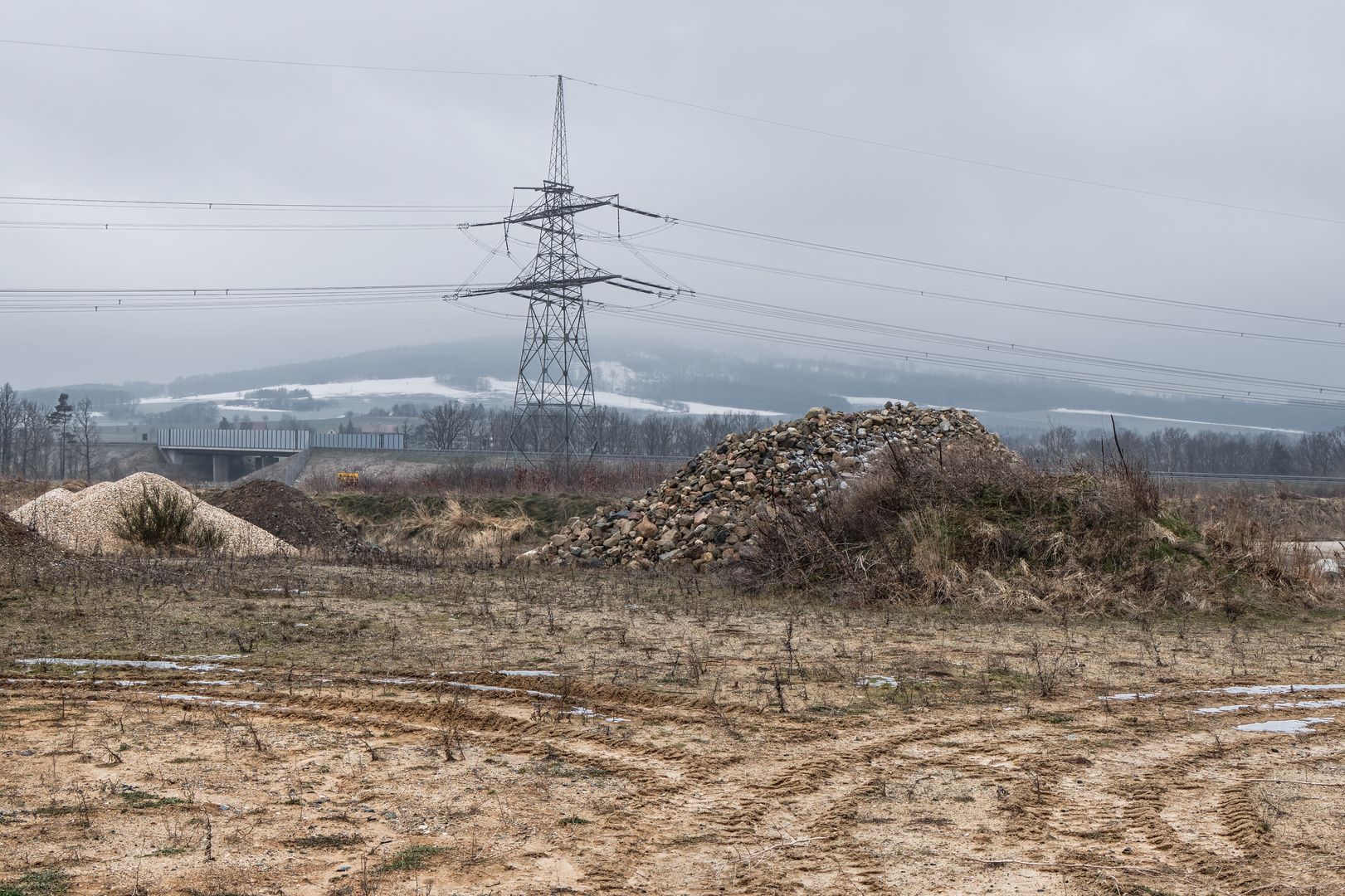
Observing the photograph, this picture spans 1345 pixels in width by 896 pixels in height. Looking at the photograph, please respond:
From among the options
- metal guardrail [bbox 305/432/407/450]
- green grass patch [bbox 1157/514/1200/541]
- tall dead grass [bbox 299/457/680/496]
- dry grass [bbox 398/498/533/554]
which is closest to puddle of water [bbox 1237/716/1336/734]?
green grass patch [bbox 1157/514/1200/541]

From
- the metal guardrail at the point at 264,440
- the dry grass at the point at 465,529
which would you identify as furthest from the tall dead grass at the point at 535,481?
the metal guardrail at the point at 264,440

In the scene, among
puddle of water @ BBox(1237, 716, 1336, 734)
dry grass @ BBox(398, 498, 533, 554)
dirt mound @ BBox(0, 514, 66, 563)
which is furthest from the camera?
dry grass @ BBox(398, 498, 533, 554)

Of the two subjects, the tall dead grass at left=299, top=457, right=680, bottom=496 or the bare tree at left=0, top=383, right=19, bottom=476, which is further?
the bare tree at left=0, top=383, right=19, bottom=476

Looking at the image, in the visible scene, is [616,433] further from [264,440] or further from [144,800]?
[144,800]

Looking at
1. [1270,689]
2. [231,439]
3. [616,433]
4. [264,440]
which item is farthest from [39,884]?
[616,433]

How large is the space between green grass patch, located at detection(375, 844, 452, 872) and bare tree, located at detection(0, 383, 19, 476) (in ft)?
304

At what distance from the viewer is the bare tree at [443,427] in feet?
283

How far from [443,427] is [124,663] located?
A: 83.1 metres

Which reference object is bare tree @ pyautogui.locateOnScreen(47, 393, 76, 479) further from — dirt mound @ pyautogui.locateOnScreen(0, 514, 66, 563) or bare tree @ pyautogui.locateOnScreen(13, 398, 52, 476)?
dirt mound @ pyautogui.locateOnScreen(0, 514, 66, 563)

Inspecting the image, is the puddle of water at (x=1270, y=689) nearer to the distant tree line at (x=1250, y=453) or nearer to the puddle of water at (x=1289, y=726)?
the puddle of water at (x=1289, y=726)

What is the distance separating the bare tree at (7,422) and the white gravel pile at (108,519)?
247ft

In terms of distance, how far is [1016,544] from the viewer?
13.1 meters

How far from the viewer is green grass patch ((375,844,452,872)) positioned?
12.6ft

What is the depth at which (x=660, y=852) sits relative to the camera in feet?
13.4
